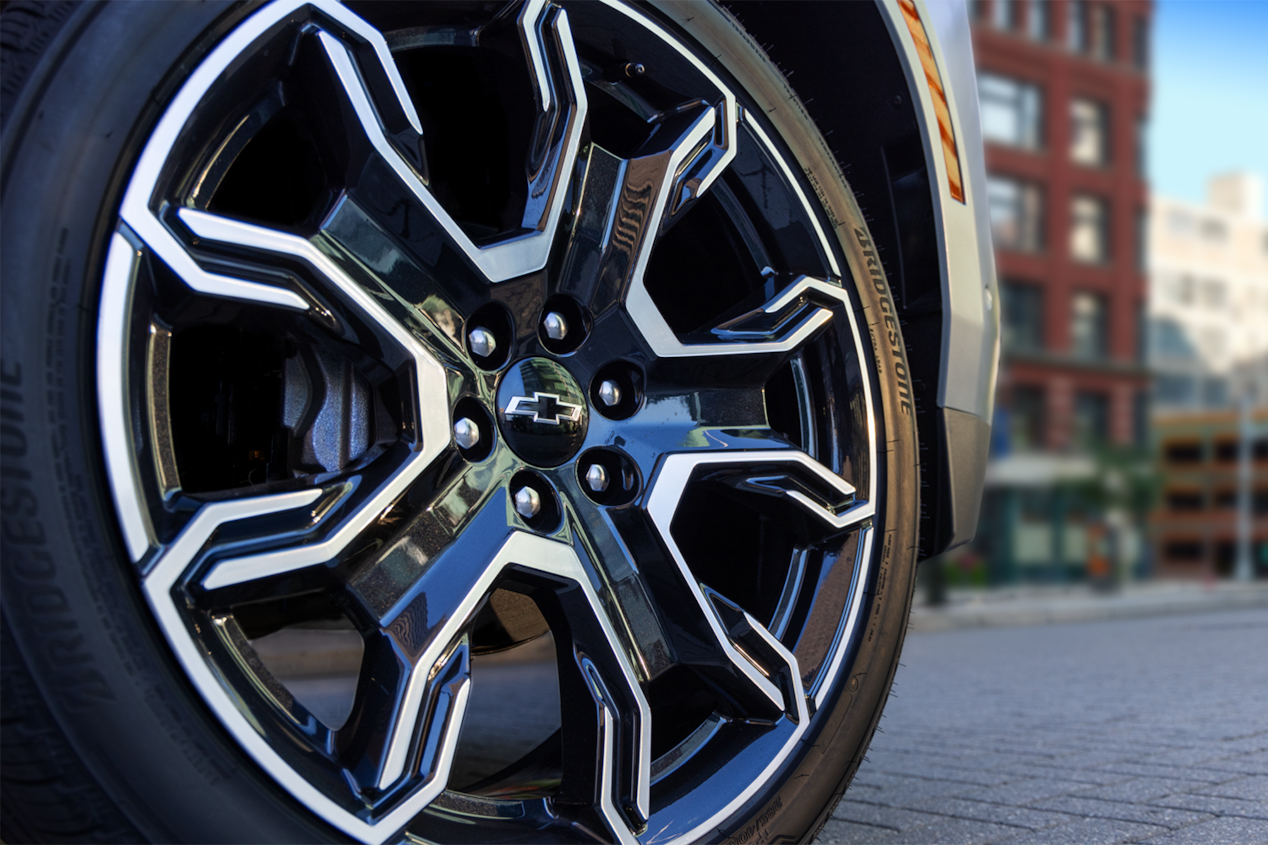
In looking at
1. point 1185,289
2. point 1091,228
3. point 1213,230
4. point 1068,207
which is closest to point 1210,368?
point 1185,289

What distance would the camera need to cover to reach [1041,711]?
427cm

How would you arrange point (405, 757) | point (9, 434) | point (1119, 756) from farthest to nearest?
1. point (1119, 756)
2. point (405, 757)
3. point (9, 434)

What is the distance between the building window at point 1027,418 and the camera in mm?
35938

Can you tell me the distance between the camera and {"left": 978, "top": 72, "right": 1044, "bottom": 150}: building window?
36344 millimetres

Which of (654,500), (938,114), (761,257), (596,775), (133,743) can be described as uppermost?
(938,114)

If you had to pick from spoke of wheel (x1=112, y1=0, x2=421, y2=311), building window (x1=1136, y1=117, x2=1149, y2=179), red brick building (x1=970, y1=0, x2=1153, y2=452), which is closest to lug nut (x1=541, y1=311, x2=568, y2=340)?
spoke of wheel (x1=112, y1=0, x2=421, y2=311)

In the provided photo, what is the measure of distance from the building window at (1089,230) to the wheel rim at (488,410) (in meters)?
39.1

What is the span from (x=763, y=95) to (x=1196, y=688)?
394 centimetres

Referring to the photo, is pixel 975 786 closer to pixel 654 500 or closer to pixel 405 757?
pixel 654 500

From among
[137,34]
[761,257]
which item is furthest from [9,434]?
[761,257]

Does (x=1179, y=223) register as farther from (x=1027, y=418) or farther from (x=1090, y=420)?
(x=1027, y=418)

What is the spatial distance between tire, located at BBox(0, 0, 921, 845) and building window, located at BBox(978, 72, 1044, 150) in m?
36.5

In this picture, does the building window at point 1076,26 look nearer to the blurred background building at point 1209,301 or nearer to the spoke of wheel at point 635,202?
the blurred background building at point 1209,301

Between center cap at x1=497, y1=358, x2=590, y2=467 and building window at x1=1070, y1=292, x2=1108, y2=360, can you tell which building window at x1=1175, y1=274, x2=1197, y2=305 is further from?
center cap at x1=497, y1=358, x2=590, y2=467
